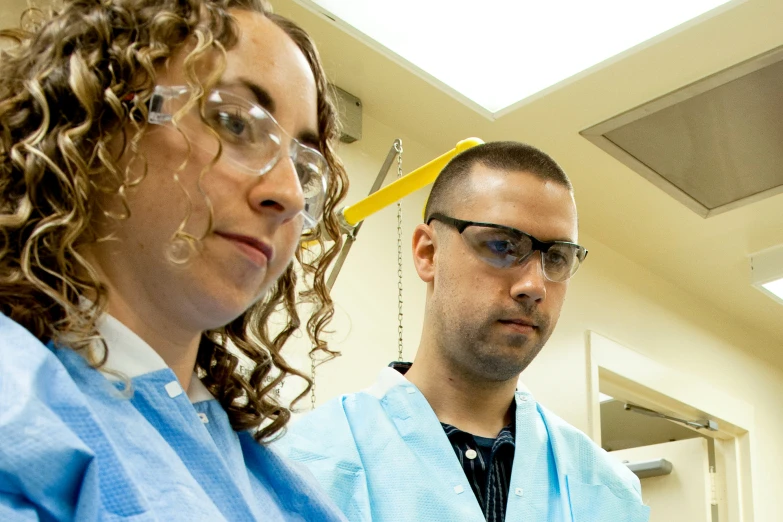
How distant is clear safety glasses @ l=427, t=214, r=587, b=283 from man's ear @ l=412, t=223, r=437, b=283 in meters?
0.14

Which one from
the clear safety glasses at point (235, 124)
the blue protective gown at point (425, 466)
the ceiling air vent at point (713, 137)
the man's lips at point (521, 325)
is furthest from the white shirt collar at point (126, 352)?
the ceiling air vent at point (713, 137)

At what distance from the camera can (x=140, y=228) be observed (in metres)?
0.91

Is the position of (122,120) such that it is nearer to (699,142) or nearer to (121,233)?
(121,233)

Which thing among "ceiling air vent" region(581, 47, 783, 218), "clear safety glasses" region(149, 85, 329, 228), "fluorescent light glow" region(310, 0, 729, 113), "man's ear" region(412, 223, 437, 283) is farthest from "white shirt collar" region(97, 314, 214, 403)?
"ceiling air vent" region(581, 47, 783, 218)

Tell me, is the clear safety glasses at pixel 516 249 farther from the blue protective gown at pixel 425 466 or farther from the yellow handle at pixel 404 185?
the blue protective gown at pixel 425 466

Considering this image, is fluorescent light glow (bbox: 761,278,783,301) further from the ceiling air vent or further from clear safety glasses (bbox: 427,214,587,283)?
clear safety glasses (bbox: 427,214,587,283)

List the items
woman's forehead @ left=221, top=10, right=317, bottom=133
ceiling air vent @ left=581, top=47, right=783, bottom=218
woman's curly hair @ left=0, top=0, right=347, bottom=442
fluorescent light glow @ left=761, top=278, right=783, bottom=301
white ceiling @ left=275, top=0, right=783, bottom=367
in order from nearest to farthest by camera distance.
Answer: woman's curly hair @ left=0, top=0, right=347, bottom=442
woman's forehead @ left=221, top=10, right=317, bottom=133
white ceiling @ left=275, top=0, right=783, bottom=367
ceiling air vent @ left=581, top=47, right=783, bottom=218
fluorescent light glow @ left=761, top=278, right=783, bottom=301

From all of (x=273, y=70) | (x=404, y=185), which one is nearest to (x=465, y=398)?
(x=404, y=185)

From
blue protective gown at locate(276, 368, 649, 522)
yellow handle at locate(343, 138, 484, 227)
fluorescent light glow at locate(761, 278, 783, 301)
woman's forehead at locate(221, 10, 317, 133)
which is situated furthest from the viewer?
fluorescent light glow at locate(761, 278, 783, 301)

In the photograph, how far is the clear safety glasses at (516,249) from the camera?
66.5 inches

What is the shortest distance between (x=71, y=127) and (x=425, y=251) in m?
1.05

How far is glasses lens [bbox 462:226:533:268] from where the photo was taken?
1688 mm

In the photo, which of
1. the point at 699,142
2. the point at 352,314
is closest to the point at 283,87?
the point at 352,314

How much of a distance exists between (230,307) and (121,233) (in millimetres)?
135
